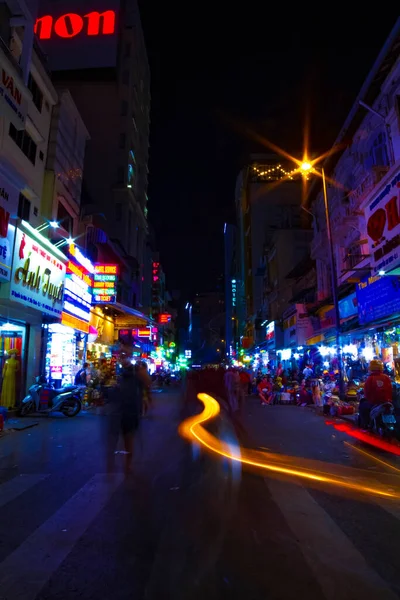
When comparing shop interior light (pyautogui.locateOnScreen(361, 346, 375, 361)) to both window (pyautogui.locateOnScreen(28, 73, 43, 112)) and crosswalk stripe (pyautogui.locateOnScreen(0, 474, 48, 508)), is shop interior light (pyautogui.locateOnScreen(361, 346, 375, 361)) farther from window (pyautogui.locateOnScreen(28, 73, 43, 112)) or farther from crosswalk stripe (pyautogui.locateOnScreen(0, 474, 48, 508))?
window (pyautogui.locateOnScreen(28, 73, 43, 112))

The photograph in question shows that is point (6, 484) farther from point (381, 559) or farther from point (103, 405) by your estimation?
point (103, 405)

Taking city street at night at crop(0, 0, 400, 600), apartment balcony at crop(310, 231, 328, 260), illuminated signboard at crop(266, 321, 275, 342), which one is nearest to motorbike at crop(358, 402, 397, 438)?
city street at night at crop(0, 0, 400, 600)

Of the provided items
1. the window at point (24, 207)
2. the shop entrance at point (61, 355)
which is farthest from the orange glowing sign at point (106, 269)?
the window at point (24, 207)

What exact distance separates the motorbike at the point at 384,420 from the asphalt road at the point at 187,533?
1.87 metres

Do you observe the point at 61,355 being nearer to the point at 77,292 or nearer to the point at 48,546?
the point at 77,292

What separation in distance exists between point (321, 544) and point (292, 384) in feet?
64.8

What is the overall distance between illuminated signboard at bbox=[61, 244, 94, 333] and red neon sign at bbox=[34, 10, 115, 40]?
3027 centimetres

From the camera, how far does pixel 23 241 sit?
1375cm

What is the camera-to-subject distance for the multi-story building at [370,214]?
1220 centimetres

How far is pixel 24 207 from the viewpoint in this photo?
56.9 feet


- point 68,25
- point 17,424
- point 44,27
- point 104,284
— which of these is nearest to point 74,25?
point 68,25

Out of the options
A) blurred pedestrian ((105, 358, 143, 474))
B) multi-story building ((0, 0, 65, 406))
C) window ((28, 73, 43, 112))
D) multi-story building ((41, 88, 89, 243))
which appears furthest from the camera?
multi-story building ((41, 88, 89, 243))

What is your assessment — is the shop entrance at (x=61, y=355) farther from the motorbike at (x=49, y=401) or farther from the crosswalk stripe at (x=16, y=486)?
the crosswalk stripe at (x=16, y=486)

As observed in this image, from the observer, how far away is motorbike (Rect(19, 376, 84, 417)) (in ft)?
49.3
